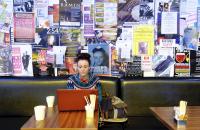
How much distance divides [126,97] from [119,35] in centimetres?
76

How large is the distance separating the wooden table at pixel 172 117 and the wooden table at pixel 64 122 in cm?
52

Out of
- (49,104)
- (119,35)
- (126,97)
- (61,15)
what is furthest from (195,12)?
(49,104)

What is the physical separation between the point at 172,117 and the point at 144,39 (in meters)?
1.52

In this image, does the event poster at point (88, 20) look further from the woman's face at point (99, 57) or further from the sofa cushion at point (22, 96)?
the sofa cushion at point (22, 96)

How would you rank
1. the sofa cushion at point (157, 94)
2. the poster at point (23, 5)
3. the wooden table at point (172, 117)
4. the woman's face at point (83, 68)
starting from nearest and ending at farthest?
the wooden table at point (172, 117) → the woman's face at point (83, 68) → the sofa cushion at point (157, 94) → the poster at point (23, 5)

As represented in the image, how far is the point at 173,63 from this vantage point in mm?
3820

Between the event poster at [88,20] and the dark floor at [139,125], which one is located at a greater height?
the event poster at [88,20]

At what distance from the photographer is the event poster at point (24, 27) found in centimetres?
376

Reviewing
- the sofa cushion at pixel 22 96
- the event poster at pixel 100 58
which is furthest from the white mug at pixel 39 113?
the event poster at pixel 100 58

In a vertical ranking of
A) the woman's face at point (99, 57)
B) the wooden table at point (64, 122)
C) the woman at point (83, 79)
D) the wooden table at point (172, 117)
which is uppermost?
the woman's face at point (99, 57)

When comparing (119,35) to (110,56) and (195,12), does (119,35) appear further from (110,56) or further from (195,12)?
(195,12)

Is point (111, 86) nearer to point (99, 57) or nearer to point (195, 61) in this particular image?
point (99, 57)

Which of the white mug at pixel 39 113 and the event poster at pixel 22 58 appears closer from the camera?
the white mug at pixel 39 113

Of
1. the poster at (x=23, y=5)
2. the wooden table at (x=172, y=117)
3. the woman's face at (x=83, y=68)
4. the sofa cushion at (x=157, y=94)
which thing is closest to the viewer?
the wooden table at (x=172, y=117)
